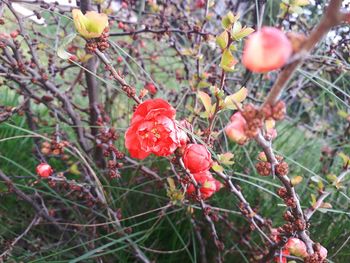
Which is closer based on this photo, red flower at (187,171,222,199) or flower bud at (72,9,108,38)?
flower bud at (72,9,108,38)

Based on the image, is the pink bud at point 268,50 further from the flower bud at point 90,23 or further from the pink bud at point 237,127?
the flower bud at point 90,23

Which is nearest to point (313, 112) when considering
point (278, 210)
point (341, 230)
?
point (278, 210)

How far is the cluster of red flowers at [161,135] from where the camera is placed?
600 millimetres

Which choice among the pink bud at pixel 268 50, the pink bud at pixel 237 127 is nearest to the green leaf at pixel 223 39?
the pink bud at pixel 237 127

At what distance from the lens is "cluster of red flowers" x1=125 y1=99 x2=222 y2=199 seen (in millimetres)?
600

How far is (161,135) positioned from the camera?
60 centimetres

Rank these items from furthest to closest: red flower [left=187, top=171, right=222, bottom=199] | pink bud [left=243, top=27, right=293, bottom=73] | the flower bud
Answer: red flower [left=187, top=171, right=222, bottom=199], the flower bud, pink bud [left=243, top=27, right=293, bottom=73]

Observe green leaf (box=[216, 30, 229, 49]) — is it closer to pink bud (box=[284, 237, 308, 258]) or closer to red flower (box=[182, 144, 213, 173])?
red flower (box=[182, 144, 213, 173])

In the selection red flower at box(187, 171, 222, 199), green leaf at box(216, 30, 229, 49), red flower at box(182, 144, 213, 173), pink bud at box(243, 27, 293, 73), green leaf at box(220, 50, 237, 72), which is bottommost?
red flower at box(187, 171, 222, 199)

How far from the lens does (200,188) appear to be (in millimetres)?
809

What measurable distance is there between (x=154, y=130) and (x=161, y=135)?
16 mm

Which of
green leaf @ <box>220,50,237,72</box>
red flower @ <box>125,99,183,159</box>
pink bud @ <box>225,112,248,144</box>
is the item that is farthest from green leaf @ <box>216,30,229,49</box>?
pink bud @ <box>225,112,248,144</box>

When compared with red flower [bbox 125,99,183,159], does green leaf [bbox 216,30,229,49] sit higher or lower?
higher

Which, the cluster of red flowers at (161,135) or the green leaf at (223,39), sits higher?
the green leaf at (223,39)
